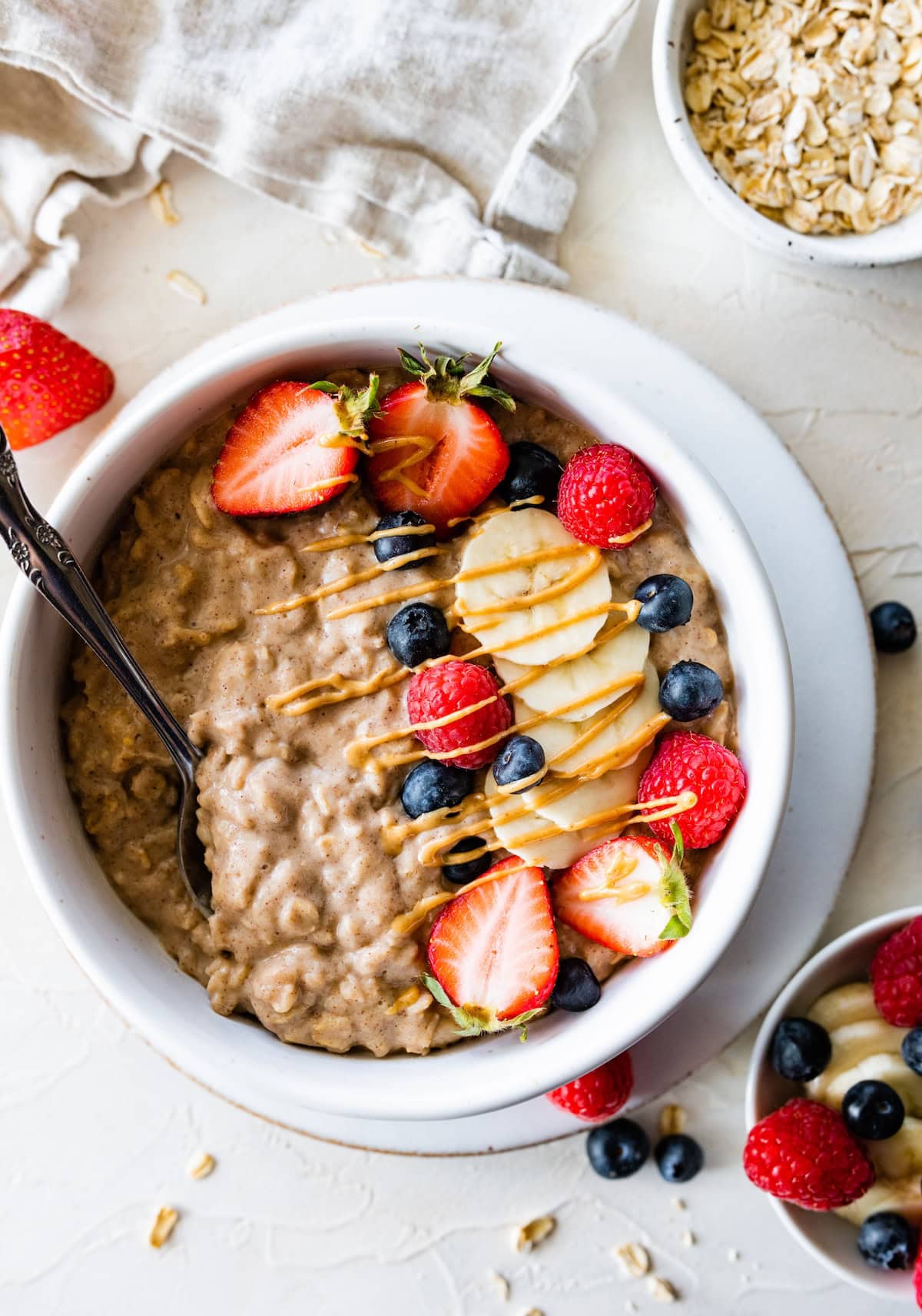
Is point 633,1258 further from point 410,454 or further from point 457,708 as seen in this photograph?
point 410,454

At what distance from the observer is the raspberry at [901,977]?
190cm

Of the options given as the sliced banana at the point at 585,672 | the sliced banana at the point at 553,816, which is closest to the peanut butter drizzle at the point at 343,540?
the sliced banana at the point at 585,672

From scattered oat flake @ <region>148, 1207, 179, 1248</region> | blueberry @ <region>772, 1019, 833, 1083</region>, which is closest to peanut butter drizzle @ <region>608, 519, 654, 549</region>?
blueberry @ <region>772, 1019, 833, 1083</region>

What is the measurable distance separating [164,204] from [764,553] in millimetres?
1253

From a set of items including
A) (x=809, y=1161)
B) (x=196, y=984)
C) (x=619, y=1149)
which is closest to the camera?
(x=196, y=984)

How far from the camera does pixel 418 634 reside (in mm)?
1633

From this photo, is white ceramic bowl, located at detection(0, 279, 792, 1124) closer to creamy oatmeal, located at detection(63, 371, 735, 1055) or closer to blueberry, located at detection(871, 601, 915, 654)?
creamy oatmeal, located at detection(63, 371, 735, 1055)

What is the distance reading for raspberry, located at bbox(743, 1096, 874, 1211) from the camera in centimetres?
191

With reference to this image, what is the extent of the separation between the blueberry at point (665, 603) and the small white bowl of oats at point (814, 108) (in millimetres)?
816

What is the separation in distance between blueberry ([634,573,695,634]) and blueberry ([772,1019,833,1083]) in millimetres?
790

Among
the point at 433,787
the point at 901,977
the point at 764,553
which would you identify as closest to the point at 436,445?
the point at 433,787

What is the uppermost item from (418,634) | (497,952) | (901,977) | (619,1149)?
(418,634)

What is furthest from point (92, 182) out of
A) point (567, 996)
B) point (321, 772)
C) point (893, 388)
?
point (567, 996)

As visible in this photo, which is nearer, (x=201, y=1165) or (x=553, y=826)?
(x=553, y=826)
